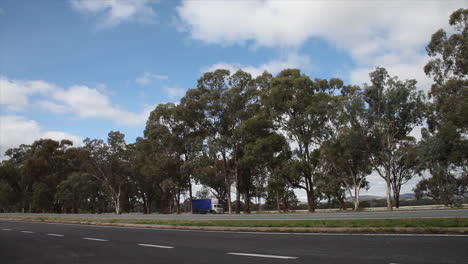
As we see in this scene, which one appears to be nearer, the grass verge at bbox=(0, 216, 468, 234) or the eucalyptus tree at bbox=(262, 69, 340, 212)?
the grass verge at bbox=(0, 216, 468, 234)

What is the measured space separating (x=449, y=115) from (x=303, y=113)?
50.1ft

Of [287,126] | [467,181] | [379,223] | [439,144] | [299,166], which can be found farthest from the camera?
[287,126]

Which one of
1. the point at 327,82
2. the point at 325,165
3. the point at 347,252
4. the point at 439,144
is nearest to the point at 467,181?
the point at 439,144

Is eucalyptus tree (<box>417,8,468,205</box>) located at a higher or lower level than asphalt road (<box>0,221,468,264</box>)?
higher

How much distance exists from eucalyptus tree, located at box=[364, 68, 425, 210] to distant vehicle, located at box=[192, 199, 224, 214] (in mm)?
30046

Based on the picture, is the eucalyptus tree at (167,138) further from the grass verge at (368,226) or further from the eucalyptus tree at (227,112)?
the grass verge at (368,226)

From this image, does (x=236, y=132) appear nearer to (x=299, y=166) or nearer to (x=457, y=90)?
(x=299, y=166)

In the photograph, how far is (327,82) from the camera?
45625 millimetres

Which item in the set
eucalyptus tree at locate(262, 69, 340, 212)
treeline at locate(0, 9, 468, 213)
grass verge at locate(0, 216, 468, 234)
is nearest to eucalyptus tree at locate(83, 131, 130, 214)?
treeline at locate(0, 9, 468, 213)

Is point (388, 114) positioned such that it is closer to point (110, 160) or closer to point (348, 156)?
point (348, 156)

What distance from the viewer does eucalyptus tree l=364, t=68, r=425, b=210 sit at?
3828cm

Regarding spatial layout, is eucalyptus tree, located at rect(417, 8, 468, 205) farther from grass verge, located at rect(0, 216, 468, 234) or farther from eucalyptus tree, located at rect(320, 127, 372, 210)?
grass verge, located at rect(0, 216, 468, 234)

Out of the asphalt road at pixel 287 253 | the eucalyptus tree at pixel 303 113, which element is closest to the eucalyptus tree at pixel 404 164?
the eucalyptus tree at pixel 303 113

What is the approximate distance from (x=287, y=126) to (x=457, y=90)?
17.5 meters
